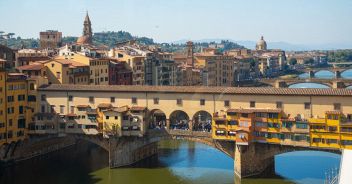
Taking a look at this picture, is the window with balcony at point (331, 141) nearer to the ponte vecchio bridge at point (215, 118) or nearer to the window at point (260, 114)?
the ponte vecchio bridge at point (215, 118)

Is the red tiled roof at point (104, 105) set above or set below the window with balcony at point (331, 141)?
above

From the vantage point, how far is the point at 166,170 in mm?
35906

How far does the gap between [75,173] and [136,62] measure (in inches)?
947

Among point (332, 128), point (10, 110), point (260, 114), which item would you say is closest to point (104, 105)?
point (10, 110)

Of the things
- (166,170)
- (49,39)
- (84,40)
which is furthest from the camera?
(49,39)

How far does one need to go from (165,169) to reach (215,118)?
5.21m

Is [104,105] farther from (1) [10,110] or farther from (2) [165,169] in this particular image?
(1) [10,110]

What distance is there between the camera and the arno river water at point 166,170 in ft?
109

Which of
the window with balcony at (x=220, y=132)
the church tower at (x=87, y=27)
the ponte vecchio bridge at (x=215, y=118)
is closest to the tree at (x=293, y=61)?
the church tower at (x=87, y=27)

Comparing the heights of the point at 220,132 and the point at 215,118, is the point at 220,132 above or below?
below

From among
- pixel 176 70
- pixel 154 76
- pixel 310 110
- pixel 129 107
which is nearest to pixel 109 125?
pixel 129 107

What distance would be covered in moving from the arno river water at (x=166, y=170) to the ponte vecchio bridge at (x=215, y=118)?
1.21m

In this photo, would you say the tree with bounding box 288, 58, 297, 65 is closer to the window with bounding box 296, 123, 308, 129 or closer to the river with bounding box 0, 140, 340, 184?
the river with bounding box 0, 140, 340, 184

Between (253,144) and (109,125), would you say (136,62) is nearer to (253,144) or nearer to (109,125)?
(109,125)
